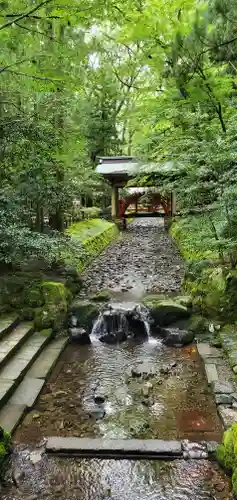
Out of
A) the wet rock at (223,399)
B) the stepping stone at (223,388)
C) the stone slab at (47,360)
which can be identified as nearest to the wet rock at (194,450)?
the wet rock at (223,399)

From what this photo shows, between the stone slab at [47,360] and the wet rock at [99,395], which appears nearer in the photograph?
the wet rock at [99,395]

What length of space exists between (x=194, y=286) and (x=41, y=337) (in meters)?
3.55

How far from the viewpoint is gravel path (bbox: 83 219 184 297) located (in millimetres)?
9898

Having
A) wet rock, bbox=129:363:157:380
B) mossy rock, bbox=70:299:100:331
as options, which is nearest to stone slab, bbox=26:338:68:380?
mossy rock, bbox=70:299:100:331

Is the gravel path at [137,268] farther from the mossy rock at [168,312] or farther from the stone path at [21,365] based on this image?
the stone path at [21,365]

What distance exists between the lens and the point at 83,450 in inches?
161

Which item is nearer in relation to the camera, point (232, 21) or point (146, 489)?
point (146, 489)

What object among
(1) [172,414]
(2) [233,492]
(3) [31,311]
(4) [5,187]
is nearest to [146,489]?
(2) [233,492]

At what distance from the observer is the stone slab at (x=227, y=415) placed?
4.44 m

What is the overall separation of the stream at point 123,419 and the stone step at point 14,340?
2.48 feet

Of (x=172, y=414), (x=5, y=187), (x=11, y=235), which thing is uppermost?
(x=5, y=187)

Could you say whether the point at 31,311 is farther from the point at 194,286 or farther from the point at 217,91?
the point at 217,91

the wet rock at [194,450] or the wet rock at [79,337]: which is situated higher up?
the wet rock at [79,337]

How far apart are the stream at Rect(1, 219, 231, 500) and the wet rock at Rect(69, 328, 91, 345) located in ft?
0.50
